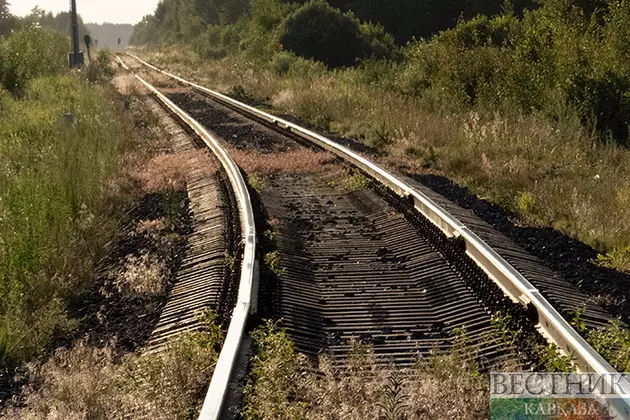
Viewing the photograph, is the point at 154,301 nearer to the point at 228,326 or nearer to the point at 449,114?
the point at 228,326

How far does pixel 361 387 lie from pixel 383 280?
2348 millimetres

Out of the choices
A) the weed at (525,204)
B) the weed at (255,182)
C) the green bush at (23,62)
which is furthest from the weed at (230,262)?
the green bush at (23,62)

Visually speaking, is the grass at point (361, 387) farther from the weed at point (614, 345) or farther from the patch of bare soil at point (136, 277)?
the patch of bare soil at point (136, 277)

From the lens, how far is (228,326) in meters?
5.30

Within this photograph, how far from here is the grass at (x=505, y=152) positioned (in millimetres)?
8680

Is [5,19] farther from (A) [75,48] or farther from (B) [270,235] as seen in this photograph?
(B) [270,235]

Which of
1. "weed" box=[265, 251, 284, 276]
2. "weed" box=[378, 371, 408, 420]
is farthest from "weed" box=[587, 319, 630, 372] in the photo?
"weed" box=[265, 251, 284, 276]

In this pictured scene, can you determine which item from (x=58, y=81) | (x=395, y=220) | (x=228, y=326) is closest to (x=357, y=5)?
(x=58, y=81)

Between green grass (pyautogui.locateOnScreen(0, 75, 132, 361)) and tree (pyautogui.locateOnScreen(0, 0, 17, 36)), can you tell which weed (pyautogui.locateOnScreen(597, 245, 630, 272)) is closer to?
green grass (pyautogui.locateOnScreen(0, 75, 132, 361))

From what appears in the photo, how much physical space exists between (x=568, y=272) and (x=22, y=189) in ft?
20.0

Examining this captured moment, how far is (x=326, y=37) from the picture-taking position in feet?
116

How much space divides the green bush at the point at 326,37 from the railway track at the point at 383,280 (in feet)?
83.8

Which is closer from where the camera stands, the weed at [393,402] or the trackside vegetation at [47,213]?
the weed at [393,402]

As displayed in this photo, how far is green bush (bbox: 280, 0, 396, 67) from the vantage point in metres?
35.1
